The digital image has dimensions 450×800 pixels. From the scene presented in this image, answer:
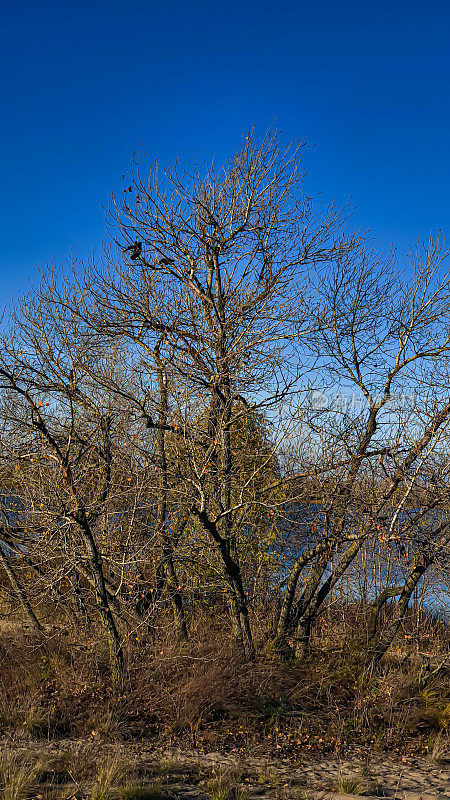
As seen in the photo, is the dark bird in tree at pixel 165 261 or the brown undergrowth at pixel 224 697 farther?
the dark bird in tree at pixel 165 261

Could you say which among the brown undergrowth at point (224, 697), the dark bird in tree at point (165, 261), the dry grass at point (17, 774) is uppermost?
the dark bird in tree at point (165, 261)

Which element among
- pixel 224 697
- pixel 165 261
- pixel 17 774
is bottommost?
pixel 17 774

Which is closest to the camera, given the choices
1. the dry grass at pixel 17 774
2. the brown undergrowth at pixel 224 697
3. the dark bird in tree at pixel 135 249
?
the dry grass at pixel 17 774

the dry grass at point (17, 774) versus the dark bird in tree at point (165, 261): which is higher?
the dark bird in tree at point (165, 261)

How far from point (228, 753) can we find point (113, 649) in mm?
1829

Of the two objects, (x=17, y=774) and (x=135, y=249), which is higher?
(x=135, y=249)

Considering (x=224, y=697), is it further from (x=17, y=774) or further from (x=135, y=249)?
(x=135, y=249)

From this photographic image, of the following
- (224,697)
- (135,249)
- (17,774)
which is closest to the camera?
(17,774)

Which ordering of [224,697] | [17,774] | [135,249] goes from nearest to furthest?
[17,774], [224,697], [135,249]

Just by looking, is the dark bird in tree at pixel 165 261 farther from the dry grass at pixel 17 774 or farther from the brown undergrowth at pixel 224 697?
the dry grass at pixel 17 774

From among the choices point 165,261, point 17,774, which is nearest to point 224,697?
point 17,774

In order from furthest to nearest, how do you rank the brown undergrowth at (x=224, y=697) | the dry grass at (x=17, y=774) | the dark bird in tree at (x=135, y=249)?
1. the dark bird in tree at (x=135, y=249)
2. the brown undergrowth at (x=224, y=697)
3. the dry grass at (x=17, y=774)

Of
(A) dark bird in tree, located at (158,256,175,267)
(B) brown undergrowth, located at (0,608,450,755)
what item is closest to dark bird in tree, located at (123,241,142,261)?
(A) dark bird in tree, located at (158,256,175,267)

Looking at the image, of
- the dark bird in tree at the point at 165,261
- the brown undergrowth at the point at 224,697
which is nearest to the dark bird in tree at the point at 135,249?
the dark bird in tree at the point at 165,261
